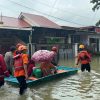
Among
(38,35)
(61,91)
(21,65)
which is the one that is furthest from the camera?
(38,35)

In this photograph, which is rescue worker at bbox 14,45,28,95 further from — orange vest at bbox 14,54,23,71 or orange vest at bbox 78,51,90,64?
orange vest at bbox 78,51,90,64

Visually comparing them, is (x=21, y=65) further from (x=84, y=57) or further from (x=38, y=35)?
(x=38, y=35)

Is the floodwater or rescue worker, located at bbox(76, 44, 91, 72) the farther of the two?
rescue worker, located at bbox(76, 44, 91, 72)

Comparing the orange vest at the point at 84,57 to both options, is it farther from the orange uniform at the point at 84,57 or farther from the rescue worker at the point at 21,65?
the rescue worker at the point at 21,65

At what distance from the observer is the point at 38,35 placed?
28.3 metres

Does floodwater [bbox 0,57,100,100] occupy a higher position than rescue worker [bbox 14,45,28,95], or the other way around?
rescue worker [bbox 14,45,28,95]

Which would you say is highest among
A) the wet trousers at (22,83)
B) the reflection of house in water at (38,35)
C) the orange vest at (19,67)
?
the reflection of house in water at (38,35)

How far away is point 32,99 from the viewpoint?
9.97 metres

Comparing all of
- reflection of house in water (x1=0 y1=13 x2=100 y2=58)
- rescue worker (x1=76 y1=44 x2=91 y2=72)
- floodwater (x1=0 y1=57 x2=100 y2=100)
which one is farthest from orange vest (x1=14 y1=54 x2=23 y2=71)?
reflection of house in water (x1=0 y1=13 x2=100 y2=58)

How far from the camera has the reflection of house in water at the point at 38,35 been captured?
24.9m

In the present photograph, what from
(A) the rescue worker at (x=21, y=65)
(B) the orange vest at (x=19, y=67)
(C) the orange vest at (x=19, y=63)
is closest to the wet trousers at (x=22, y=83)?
(A) the rescue worker at (x=21, y=65)

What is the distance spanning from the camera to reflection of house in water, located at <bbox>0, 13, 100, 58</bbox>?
981 inches

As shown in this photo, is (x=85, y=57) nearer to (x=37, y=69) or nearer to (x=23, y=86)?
(x=37, y=69)

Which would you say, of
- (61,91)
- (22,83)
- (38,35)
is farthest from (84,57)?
(38,35)
